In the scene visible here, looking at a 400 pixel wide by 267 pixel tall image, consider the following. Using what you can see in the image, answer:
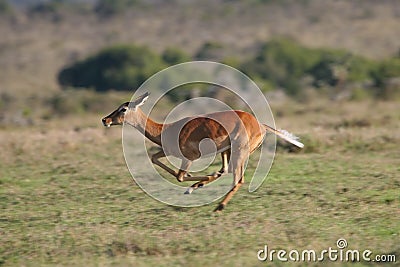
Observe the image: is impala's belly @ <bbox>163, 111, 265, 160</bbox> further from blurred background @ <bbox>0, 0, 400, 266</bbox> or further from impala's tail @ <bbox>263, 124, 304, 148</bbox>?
blurred background @ <bbox>0, 0, 400, 266</bbox>

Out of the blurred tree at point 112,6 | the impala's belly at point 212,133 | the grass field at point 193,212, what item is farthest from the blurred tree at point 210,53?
the impala's belly at point 212,133

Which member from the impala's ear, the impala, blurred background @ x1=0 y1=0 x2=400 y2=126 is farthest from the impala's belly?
blurred background @ x1=0 y1=0 x2=400 y2=126

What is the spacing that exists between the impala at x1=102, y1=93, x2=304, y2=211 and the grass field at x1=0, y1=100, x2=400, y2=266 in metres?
0.43

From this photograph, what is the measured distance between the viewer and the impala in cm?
861

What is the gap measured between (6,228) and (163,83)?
25.3m

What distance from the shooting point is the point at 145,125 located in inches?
354

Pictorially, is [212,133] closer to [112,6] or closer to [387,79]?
[387,79]

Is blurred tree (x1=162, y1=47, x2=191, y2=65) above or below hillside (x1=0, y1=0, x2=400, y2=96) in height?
below

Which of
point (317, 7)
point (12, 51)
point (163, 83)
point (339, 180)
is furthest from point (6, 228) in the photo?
point (317, 7)

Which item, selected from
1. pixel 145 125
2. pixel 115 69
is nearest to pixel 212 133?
pixel 145 125

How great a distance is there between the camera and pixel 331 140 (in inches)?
530

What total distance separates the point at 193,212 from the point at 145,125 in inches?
46.6

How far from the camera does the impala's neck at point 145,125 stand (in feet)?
29.4

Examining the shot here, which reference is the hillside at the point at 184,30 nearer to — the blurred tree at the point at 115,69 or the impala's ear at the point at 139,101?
the blurred tree at the point at 115,69
